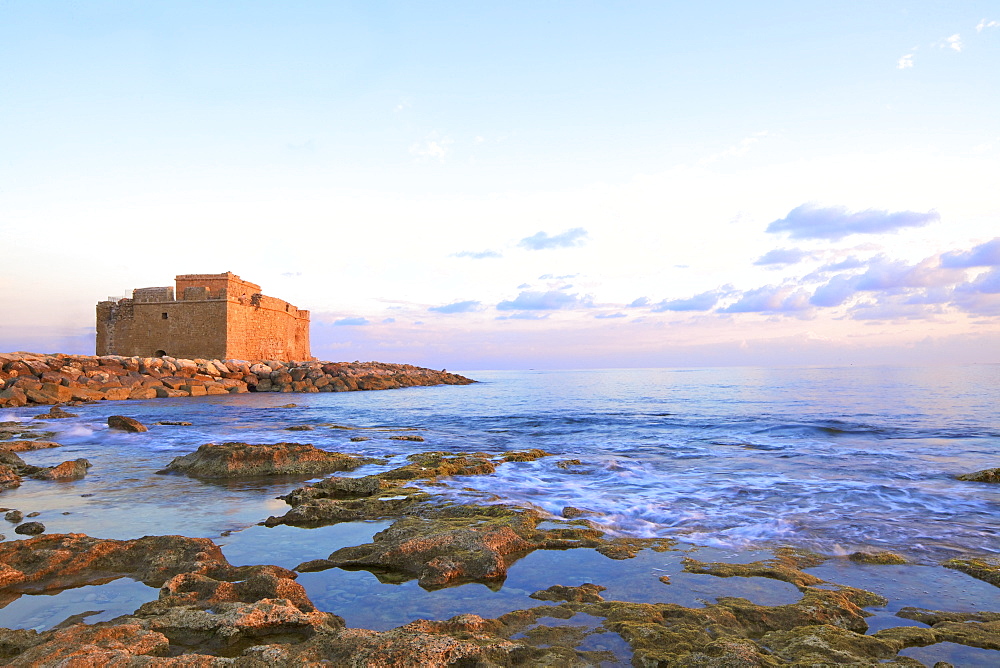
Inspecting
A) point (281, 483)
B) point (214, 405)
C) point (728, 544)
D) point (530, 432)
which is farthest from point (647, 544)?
point (214, 405)

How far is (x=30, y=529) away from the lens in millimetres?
4539

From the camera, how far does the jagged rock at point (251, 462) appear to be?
7.36 m

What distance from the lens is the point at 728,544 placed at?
462cm

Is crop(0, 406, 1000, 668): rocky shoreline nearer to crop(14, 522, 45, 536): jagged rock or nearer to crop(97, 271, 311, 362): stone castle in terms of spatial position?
crop(14, 522, 45, 536): jagged rock

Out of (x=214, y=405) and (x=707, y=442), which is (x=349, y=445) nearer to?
(x=707, y=442)

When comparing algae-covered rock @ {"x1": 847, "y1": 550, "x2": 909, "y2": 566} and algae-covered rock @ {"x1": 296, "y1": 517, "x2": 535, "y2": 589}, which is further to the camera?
algae-covered rock @ {"x1": 847, "y1": 550, "x2": 909, "y2": 566}

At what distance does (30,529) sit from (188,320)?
34.2 m

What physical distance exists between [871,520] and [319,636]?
5618 mm

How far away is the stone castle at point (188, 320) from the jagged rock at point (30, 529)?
106 ft

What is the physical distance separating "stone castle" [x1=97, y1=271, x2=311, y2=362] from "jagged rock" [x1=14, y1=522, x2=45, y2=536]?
106ft

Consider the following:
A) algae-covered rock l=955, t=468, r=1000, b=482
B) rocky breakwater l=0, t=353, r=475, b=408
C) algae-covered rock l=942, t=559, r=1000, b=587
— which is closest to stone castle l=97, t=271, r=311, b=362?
rocky breakwater l=0, t=353, r=475, b=408

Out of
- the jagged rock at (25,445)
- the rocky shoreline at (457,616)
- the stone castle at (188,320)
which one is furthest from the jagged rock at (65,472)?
the stone castle at (188,320)

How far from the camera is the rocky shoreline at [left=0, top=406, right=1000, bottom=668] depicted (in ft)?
7.98

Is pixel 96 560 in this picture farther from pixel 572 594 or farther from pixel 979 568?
pixel 979 568
